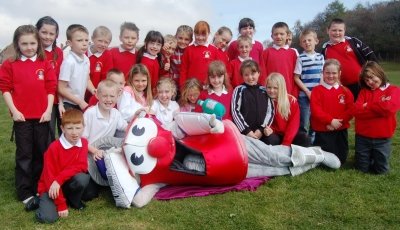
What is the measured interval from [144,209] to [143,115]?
1000mm

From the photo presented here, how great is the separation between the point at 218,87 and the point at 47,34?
2.20 metres

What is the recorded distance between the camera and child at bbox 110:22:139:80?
5.70 m

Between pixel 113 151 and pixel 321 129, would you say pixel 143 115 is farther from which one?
pixel 321 129

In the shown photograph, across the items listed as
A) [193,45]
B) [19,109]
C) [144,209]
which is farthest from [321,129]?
[19,109]

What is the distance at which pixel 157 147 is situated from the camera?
4.20 metres

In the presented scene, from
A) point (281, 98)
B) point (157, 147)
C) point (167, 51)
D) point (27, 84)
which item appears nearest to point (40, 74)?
point (27, 84)

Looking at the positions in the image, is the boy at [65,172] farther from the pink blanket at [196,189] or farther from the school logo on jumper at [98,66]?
the school logo on jumper at [98,66]

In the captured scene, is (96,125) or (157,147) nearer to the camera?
(157,147)

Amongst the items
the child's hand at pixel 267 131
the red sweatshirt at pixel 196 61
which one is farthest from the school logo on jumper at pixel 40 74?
the child's hand at pixel 267 131

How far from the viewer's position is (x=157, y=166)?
4.33 metres

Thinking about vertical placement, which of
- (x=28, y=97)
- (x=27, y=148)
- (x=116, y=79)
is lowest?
(x=27, y=148)

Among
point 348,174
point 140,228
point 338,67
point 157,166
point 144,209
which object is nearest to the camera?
point 140,228

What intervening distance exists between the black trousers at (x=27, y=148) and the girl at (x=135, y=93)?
924mm

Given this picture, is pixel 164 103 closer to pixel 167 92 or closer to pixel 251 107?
pixel 167 92
